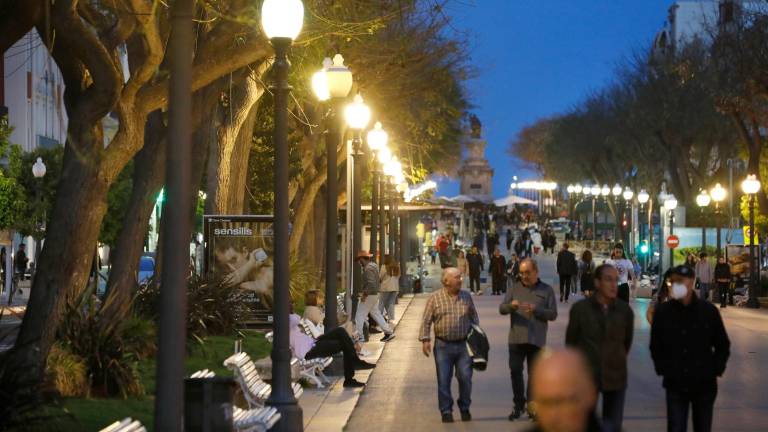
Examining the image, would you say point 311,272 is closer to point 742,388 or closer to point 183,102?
point 742,388

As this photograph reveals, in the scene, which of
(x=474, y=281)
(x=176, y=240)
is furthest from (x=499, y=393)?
(x=474, y=281)

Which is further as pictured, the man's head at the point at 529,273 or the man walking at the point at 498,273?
the man walking at the point at 498,273

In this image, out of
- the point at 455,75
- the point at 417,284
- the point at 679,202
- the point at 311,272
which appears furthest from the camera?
the point at 679,202

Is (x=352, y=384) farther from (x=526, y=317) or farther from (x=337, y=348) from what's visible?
Result: (x=526, y=317)

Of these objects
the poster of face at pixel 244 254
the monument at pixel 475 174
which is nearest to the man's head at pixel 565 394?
the poster of face at pixel 244 254

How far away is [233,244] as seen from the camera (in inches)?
1021

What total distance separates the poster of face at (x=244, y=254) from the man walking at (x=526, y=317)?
1044 cm

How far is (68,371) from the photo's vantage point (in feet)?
51.4

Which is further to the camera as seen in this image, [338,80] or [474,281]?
[474,281]

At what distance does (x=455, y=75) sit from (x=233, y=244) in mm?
21522

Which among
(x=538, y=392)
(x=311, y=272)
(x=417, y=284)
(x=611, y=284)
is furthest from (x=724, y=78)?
(x=538, y=392)

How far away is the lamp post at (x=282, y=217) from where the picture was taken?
14.0 meters

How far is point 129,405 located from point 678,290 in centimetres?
649

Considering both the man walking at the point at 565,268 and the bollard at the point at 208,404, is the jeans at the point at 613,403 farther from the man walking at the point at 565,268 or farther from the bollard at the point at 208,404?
the man walking at the point at 565,268
